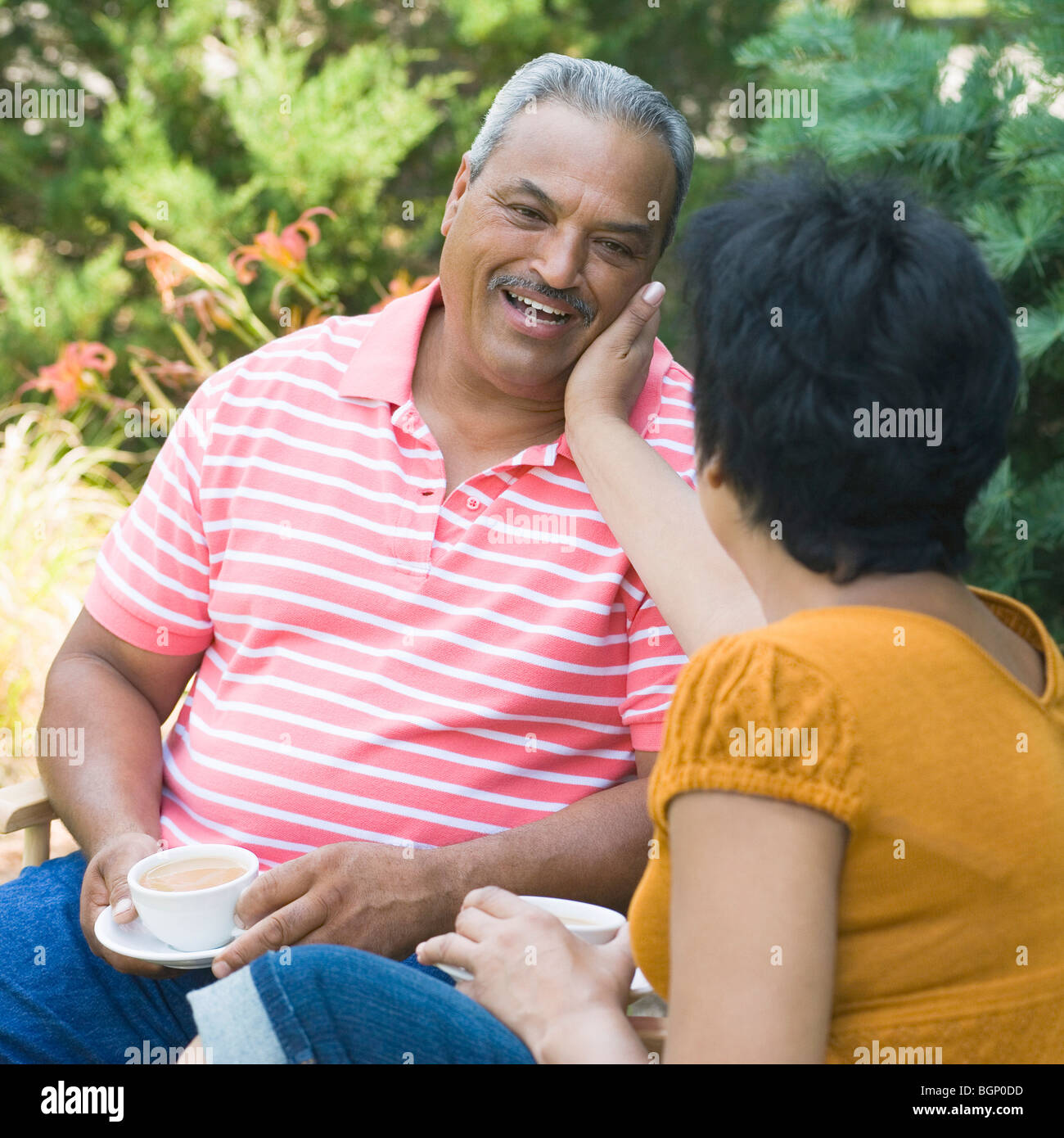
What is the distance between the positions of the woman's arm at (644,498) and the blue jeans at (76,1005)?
936 millimetres

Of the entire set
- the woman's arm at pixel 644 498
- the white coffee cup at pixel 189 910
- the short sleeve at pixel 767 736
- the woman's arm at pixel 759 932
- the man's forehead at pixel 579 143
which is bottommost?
the white coffee cup at pixel 189 910

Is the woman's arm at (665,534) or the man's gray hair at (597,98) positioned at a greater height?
the man's gray hair at (597,98)

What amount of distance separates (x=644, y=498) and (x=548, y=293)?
43cm

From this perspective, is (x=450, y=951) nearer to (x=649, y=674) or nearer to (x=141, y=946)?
(x=141, y=946)

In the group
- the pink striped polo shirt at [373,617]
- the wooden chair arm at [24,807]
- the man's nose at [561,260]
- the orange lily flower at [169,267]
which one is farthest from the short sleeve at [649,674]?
the orange lily flower at [169,267]

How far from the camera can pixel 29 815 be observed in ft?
7.29

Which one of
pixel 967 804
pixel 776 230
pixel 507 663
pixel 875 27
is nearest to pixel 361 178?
pixel 875 27

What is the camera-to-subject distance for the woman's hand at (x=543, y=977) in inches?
53.1

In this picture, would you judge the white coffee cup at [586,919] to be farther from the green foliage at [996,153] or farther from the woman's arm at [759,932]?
the green foliage at [996,153]

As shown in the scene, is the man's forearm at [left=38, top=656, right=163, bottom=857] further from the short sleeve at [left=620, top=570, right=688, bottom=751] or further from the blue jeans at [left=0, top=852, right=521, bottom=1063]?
the short sleeve at [left=620, top=570, right=688, bottom=751]

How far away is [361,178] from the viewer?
209 inches

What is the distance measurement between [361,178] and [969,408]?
443cm

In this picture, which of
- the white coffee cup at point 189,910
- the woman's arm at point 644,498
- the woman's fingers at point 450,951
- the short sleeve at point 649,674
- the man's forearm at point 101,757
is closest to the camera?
the woman's fingers at point 450,951

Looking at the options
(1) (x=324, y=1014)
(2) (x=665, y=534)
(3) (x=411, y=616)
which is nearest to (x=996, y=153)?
(2) (x=665, y=534)
